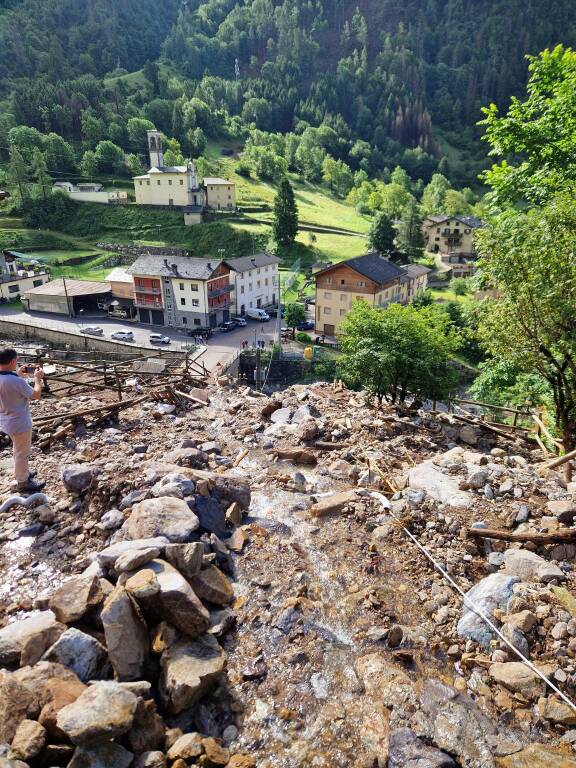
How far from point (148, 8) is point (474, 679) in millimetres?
249373

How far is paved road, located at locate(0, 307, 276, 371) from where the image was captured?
43.4 metres

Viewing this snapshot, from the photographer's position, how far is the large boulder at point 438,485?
7422 mm

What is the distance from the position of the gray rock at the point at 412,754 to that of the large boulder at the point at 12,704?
2.87 m

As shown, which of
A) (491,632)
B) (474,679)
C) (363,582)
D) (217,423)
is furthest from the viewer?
(217,423)

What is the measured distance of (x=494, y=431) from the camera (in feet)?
44.8

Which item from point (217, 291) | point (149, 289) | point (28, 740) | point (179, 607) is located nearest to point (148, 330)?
point (149, 289)

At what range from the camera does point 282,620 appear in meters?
5.29

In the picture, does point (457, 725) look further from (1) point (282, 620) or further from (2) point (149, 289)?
(2) point (149, 289)

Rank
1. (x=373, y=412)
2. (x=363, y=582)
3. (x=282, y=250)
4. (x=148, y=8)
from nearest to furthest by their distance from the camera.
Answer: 1. (x=363, y=582)
2. (x=373, y=412)
3. (x=282, y=250)
4. (x=148, y=8)

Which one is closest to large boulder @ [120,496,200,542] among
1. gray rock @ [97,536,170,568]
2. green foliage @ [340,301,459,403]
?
gray rock @ [97,536,170,568]

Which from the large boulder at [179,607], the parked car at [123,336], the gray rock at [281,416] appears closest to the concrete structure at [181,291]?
the parked car at [123,336]

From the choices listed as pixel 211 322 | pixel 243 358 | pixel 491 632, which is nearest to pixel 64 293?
pixel 211 322

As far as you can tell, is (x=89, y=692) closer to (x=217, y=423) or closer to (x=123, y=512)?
(x=123, y=512)

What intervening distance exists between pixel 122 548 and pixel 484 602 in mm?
3960
